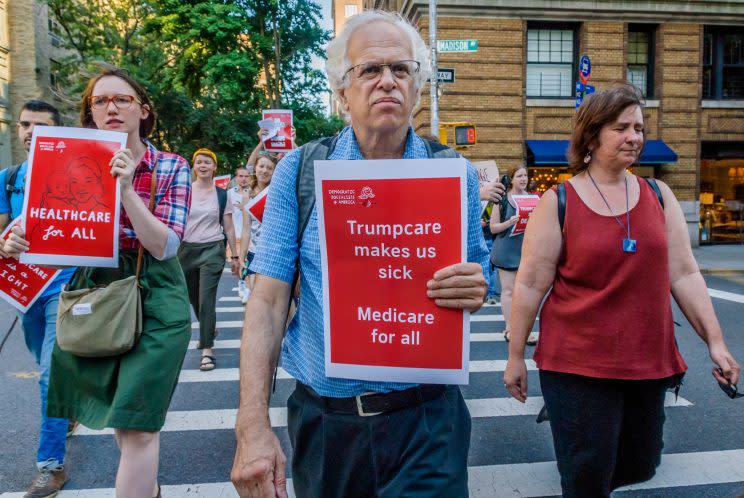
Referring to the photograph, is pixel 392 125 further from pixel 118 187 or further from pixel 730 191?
pixel 730 191

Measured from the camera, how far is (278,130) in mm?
10273

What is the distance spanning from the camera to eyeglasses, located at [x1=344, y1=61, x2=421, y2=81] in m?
1.75

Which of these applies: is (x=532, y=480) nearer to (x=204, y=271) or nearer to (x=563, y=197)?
(x=563, y=197)

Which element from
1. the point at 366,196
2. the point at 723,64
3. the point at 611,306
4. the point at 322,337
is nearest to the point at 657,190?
→ the point at 611,306

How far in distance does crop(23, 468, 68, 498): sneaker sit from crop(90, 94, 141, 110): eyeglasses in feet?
7.16

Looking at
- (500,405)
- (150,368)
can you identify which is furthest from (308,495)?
(500,405)

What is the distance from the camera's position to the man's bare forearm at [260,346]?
Result: 150cm

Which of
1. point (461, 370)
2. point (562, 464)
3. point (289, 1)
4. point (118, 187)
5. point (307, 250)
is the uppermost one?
point (289, 1)

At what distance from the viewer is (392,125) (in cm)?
174

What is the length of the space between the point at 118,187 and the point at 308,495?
1.45 meters

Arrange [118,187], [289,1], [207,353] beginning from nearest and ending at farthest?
1. [118,187]
2. [207,353]
3. [289,1]

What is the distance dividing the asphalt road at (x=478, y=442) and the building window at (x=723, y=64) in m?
15.5

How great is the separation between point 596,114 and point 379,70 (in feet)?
4.28

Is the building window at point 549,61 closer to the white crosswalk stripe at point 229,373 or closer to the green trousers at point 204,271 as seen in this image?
the white crosswalk stripe at point 229,373
